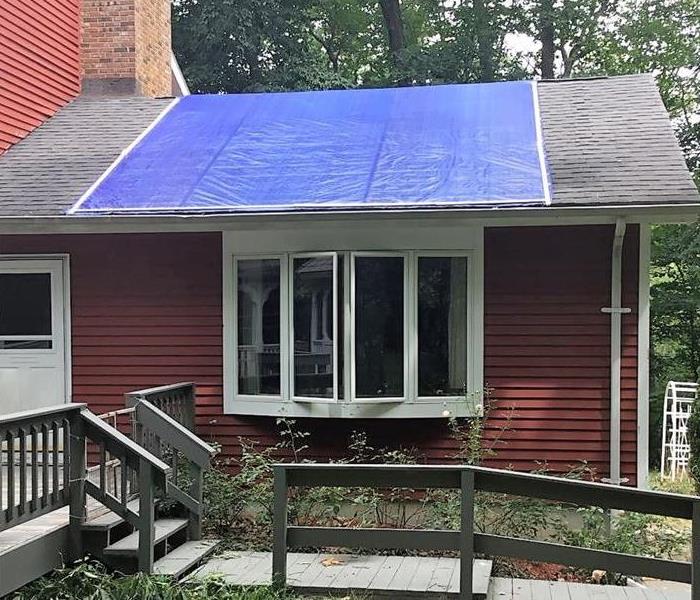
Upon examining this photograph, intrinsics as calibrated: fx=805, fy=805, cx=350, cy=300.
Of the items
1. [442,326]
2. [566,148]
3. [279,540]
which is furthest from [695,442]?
[279,540]

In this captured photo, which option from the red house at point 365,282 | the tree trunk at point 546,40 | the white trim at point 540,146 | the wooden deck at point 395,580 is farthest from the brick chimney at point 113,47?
the tree trunk at point 546,40

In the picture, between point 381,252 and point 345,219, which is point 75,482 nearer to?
point 345,219

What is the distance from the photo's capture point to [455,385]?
290 inches

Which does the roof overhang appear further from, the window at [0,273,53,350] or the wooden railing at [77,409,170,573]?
the wooden railing at [77,409,170,573]

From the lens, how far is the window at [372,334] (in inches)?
284

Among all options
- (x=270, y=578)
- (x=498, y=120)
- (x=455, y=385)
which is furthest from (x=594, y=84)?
(x=270, y=578)

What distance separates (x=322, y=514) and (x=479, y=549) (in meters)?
2.17

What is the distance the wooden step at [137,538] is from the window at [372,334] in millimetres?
1592

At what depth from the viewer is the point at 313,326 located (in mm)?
7332

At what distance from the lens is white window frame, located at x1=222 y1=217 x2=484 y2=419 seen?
7.18 m

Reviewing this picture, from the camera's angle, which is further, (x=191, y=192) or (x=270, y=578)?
(x=191, y=192)

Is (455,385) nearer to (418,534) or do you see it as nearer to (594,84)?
(418,534)

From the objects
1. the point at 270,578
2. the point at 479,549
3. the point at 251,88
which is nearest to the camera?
the point at 479,549

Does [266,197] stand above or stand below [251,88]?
below
